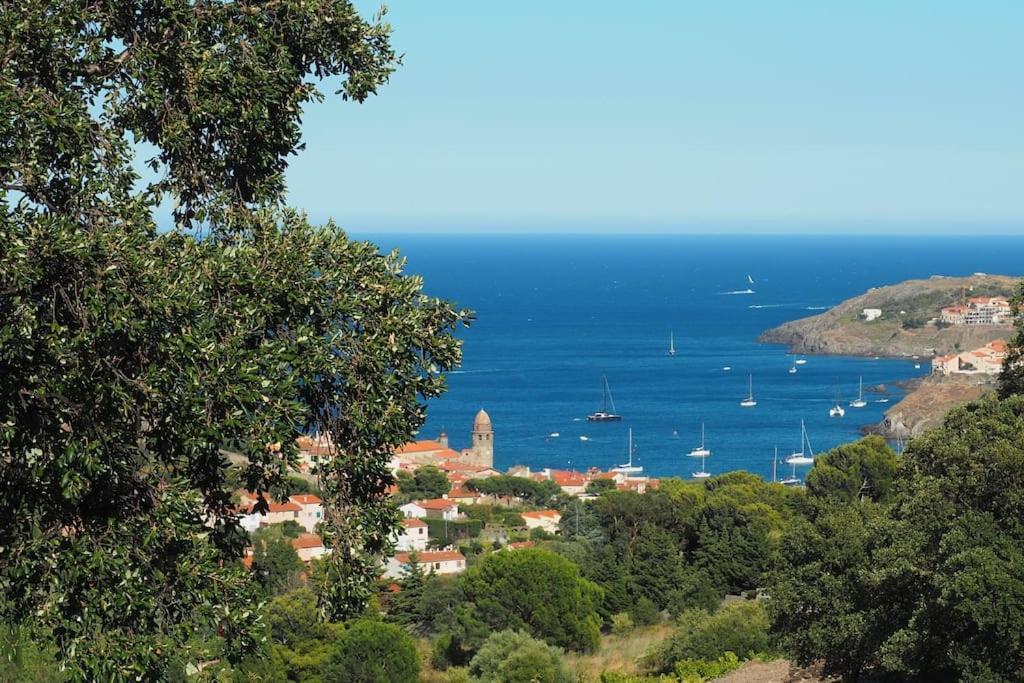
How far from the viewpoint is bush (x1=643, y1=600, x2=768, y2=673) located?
22547 millimetres

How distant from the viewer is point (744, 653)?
74.7 feet

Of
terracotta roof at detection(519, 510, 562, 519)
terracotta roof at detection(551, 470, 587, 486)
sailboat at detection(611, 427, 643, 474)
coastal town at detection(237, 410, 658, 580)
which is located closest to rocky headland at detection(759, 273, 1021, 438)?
sailboat at detection(611, 427, 643, 474)

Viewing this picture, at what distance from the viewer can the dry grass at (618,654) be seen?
2373 centimetres

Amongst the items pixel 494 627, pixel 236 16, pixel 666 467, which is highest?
pixel 236 16

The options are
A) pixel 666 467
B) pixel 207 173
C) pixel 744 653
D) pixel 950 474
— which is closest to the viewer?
pixel 207 173

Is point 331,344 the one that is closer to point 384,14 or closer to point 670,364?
point 384,14

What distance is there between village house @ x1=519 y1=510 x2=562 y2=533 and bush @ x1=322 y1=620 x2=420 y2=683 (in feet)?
73.7

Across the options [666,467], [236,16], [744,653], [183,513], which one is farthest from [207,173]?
[666,467]

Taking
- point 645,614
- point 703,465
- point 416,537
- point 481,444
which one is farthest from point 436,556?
point 703,465

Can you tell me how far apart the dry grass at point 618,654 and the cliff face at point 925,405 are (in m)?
56.0

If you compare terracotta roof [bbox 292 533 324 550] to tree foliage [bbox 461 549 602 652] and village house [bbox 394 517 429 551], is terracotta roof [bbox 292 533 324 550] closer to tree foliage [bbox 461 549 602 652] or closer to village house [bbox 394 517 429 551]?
village house [bbox 394 517 429 551]

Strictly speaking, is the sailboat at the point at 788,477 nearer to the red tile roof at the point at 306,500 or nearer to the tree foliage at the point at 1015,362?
the red tile roof at the point at 306,500

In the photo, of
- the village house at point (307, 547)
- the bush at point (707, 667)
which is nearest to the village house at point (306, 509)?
the village house at point (307, 547)

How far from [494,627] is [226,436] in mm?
21224
